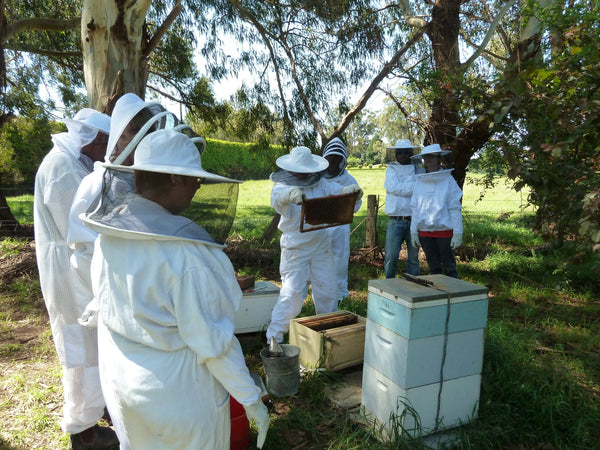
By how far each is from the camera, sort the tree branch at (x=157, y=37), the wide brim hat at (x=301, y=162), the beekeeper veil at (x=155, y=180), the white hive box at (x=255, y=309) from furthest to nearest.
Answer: the tree branch at (x=157, y=37), the white hive box at (x=255, y=309), the wide brim hat at (x=301, y=162), the beekeeper veil at (x=155, y=180)

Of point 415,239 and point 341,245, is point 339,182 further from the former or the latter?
point 415,239

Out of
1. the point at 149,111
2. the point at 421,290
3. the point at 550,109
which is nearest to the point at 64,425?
the point at 149,111

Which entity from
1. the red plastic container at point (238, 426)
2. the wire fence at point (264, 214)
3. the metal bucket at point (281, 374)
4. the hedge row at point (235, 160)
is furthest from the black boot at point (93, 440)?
the hedge row at point (235, 160)

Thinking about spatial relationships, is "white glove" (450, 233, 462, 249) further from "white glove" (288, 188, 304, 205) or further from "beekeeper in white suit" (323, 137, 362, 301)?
"white glove" (288, 188, 304, 205)

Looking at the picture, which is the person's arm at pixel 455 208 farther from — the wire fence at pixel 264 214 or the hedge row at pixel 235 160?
the hedge row at pixel 235 160

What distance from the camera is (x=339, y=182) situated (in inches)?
190

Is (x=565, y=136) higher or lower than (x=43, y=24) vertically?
lower

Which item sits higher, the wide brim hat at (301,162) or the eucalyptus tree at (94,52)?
the eucalyptus tree at (94,52)

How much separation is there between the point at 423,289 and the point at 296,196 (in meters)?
1.36

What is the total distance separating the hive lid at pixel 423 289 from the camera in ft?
7.22

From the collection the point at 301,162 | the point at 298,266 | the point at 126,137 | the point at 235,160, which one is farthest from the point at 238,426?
the point at 235,160

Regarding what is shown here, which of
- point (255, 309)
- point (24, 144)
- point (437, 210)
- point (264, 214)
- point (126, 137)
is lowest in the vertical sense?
point (264, 214)

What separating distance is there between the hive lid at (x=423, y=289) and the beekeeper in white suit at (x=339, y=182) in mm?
1858

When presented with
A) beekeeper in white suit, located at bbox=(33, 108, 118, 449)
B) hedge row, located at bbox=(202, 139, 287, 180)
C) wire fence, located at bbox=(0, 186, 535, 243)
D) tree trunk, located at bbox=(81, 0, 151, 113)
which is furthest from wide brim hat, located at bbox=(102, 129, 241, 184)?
hedge row, located at bbox=(202, 139, 287, 180)
